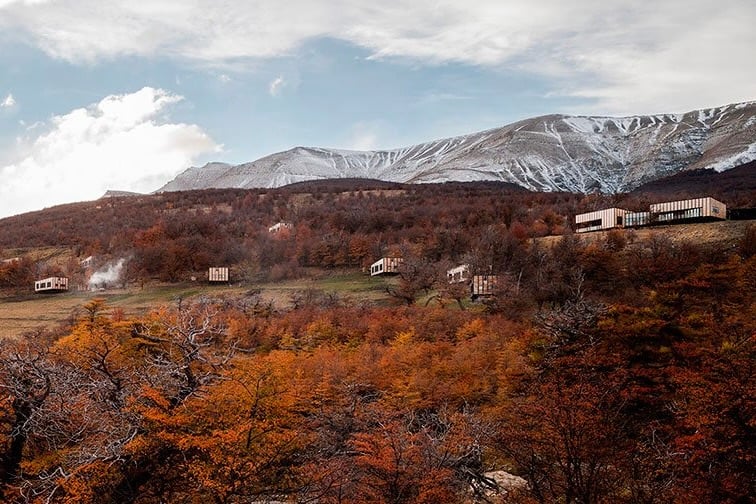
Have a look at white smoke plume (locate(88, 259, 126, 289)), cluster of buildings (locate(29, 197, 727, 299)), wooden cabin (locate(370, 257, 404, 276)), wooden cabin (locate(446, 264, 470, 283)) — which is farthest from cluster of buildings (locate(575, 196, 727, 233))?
white smoke plume (locate(88, 259, 126, 289))

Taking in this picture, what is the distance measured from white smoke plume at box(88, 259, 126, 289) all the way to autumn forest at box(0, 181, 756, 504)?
20855 mm

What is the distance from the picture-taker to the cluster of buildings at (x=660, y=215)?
87250 millimetres

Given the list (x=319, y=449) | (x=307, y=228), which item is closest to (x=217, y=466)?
(x=319, y=449)

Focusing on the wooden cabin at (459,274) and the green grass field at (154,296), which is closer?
the wooden cabin at (459,274)

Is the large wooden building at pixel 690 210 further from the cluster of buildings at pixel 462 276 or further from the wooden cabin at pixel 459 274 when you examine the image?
the cluster of buildings at pixel 462 276

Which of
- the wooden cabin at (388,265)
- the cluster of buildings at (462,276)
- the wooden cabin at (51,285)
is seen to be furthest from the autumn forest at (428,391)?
the wooden cabin at (51,285)

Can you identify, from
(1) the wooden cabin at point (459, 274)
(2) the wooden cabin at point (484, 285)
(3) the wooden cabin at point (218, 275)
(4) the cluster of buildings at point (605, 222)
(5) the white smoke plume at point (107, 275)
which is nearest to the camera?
(2) the wooden cabin at point (484, 285)

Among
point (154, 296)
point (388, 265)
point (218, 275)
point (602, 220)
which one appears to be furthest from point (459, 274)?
point (154, 296)

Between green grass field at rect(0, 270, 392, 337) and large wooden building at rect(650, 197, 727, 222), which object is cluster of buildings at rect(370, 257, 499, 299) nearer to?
green grass field at rect(0, 270, 392, 337)

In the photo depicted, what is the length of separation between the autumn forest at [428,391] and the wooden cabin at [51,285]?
75.1 feet

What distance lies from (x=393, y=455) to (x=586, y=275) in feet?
168

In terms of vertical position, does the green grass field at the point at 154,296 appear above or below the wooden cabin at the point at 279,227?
below

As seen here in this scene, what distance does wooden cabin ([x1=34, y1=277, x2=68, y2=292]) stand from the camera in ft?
331

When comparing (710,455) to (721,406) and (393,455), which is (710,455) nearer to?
(721,406)
